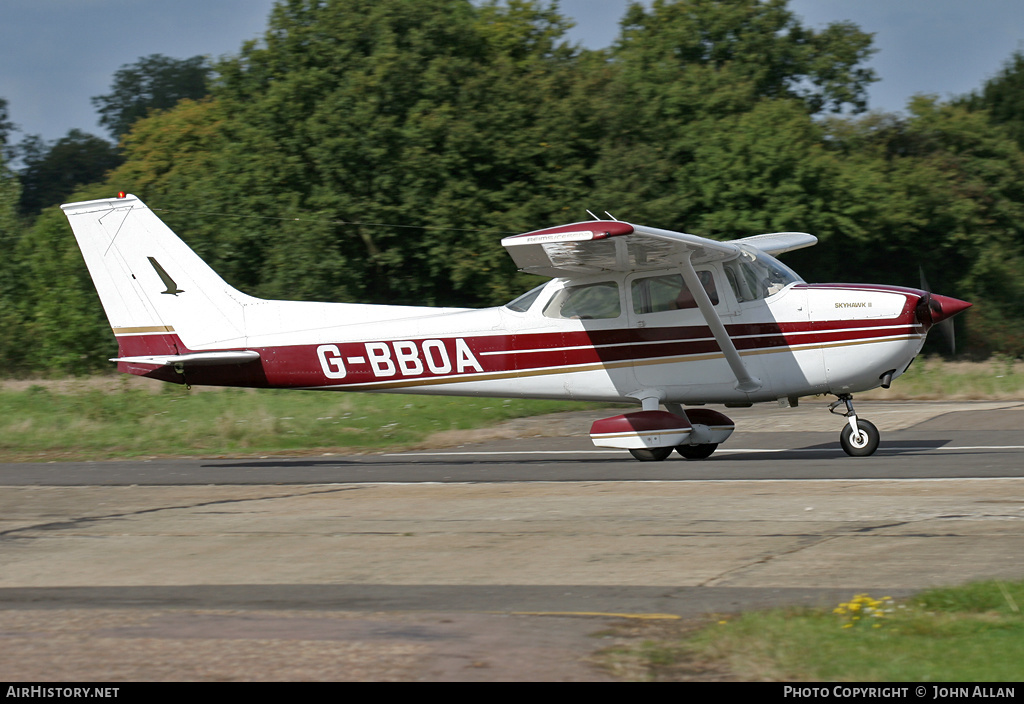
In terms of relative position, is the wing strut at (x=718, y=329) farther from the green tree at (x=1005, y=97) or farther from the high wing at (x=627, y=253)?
the green tree at (x=1005, y=97)

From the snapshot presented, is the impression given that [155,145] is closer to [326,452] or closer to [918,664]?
[326,452]

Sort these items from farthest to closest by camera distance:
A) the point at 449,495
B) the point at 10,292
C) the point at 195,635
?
the point at 10,292 → the point at 449,495 → the point at 195,635

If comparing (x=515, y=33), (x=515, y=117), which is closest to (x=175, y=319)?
(x=515, y=117)

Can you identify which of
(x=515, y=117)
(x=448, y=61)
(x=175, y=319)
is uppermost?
(x=448, y=61)

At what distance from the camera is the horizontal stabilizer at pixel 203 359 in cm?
1291

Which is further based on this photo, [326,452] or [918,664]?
[326,452]

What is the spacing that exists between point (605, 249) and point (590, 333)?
1.61m

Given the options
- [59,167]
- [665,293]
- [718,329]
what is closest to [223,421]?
[665,293]

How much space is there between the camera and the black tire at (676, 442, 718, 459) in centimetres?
1261

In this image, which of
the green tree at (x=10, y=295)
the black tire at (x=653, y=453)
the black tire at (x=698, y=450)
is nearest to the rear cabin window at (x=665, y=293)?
the black tire at (x=653, y=453)

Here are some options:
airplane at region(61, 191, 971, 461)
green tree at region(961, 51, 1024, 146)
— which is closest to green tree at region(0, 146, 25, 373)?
airplane at region(61, 191, 971, 461)

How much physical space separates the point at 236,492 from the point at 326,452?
4176 millimetres

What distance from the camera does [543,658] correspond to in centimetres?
451

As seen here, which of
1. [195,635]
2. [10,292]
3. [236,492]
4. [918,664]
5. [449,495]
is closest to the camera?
[918,664]
